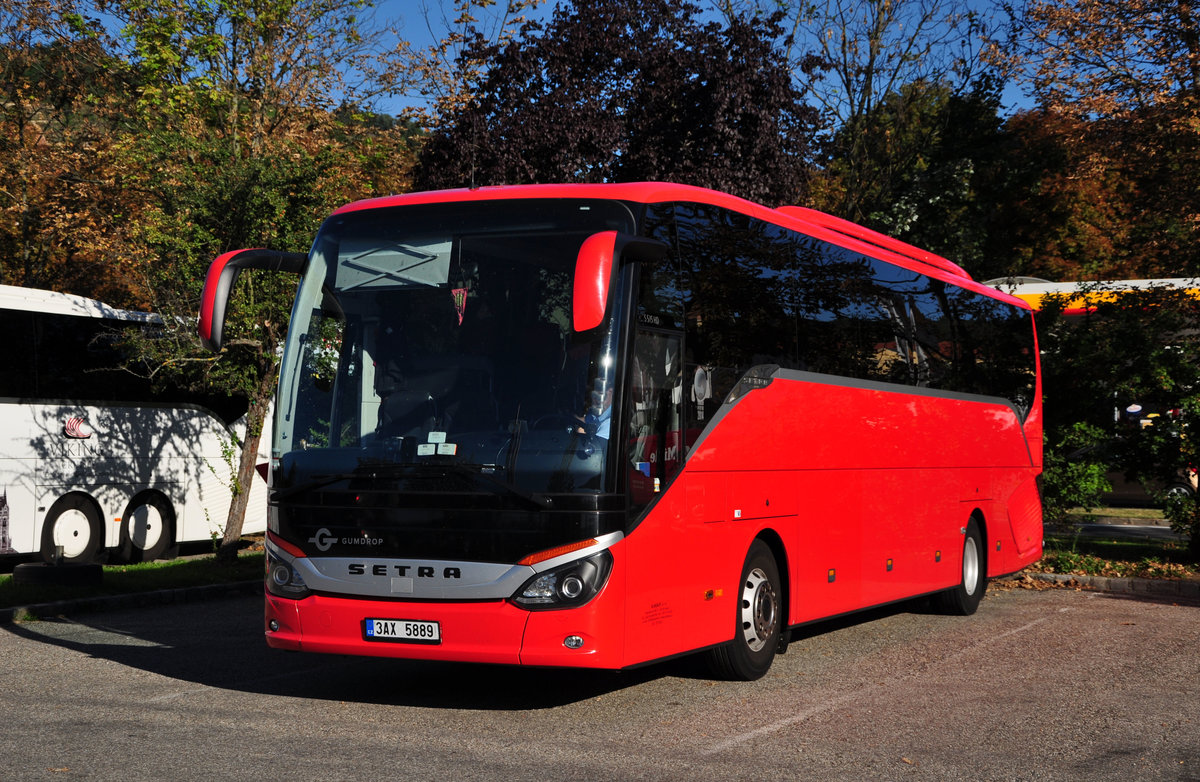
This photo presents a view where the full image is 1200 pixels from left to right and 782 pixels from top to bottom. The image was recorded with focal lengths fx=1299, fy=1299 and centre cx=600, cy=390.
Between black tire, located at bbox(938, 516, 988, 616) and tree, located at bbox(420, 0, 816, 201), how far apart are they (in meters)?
10.6

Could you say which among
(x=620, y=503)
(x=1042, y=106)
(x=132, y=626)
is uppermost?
(x=1042, y=106)

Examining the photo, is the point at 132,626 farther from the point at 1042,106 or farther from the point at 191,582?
the point at 1042,106

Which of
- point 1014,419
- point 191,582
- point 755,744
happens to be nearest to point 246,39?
point 191,582

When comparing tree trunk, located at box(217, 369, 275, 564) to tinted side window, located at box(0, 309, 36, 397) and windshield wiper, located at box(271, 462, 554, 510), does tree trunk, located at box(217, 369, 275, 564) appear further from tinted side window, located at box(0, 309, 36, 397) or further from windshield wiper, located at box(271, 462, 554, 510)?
windshield wiper, located at box(271, 462, 554, 510)

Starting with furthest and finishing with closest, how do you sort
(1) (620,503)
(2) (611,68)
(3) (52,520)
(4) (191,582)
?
(2) (611,68), (3) (52,520), (4) (191,582), (1) (620,503)

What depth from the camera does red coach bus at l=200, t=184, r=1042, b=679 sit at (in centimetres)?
792

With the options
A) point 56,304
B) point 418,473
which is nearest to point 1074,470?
point 418,473

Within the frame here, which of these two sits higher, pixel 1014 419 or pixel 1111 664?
pixel 1014 419

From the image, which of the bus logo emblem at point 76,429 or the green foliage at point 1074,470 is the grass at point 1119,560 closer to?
the green foliage at point 1074,470

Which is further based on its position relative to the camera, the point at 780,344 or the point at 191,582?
the point at 191,582

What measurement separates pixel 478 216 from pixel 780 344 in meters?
2.87

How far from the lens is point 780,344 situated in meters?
10.3

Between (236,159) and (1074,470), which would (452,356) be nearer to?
(236,159)

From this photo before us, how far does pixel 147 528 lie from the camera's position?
20.6 m
